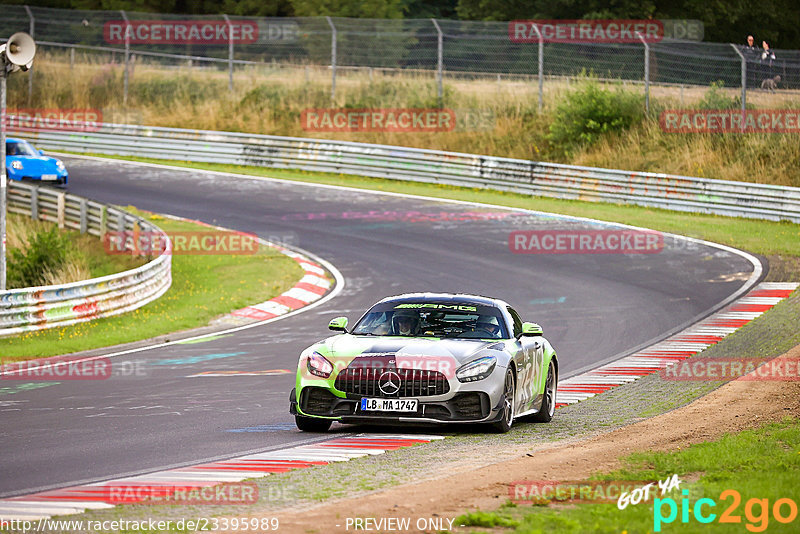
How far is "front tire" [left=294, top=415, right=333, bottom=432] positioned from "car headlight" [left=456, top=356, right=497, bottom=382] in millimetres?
1279

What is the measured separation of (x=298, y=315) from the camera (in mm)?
20141

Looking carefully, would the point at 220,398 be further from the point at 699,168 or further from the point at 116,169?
the point at 116,169

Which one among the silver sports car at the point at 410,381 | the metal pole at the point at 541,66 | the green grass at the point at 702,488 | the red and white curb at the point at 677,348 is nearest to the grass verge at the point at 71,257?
the red and white curb at the point at 677,348

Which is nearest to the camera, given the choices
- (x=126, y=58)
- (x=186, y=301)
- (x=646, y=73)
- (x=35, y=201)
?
(x=186, y=301)

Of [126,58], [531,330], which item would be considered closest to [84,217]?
[126,58]

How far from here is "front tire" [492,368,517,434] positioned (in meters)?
10.4

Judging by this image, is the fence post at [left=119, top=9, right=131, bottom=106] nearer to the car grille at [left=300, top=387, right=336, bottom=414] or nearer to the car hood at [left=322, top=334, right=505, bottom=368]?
the car hood at [left=322, top=334, right=505, bottom=368]

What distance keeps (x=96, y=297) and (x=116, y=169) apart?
18108mm

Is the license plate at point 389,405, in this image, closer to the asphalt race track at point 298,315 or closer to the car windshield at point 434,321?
the asphalt race track at point 298,315

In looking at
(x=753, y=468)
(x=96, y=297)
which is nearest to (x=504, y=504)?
(x=753, y=468)

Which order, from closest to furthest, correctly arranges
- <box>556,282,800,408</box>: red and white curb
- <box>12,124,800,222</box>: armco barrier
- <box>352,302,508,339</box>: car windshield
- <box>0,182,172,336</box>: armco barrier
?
<box>352,302,508,339</box>: car windshield < <box>556,282,800,408</box>: red and white curb < <box>0,182,172,336</box>: armco barrier < <box>12,124,800,222</box>: armco barrier

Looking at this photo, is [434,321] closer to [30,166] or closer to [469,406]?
[469,406]

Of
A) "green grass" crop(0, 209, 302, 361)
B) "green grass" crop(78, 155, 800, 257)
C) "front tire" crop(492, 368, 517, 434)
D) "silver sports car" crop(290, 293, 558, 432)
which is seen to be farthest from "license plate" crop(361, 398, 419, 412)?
"green grass" crop(78, 155, 800, 257)

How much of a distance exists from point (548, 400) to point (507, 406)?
1444mm
